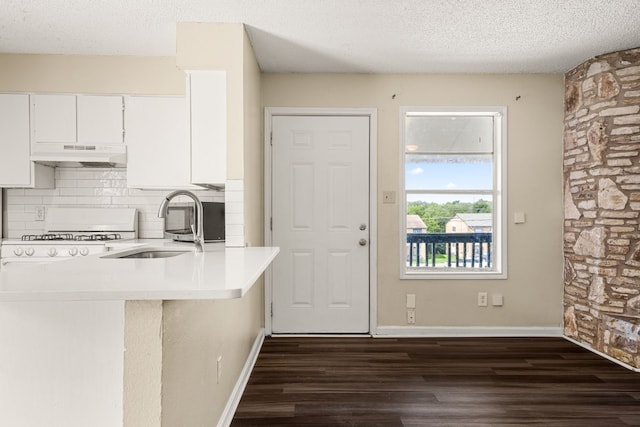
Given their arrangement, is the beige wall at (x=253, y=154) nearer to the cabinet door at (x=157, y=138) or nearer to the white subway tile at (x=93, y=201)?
the cabinet door at (x=157, y=138)

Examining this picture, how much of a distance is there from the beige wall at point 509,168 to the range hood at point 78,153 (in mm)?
1380

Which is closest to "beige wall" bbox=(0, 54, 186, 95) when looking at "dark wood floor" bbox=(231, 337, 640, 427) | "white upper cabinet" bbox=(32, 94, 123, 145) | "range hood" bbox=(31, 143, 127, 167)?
"white upper cabinet" bbox=(32, 94, 123, 145)

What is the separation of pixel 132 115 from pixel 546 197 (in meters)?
3.76

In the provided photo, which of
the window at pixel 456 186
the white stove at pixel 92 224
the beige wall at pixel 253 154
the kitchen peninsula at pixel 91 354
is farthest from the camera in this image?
the window at pixel 456 186

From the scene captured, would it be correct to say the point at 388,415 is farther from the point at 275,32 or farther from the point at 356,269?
the point at 275,32

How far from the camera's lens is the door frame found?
3.74 m

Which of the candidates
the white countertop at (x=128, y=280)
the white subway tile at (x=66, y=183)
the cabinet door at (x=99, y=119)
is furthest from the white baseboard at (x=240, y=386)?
the white subway tile at (x=66, y=183)

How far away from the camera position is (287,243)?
3775mm

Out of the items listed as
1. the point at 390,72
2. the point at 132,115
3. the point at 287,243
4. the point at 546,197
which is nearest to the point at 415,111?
the point at 390,72

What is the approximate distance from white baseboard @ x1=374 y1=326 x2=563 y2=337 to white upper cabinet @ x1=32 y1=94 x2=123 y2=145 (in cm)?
293

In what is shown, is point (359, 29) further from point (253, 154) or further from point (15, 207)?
point (15, 207)

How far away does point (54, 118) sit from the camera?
3.33 m

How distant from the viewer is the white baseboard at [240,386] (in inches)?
85.4

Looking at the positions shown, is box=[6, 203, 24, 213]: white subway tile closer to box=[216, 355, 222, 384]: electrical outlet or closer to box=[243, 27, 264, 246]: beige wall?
box=[243, 27, 264, 246]: beige wall
